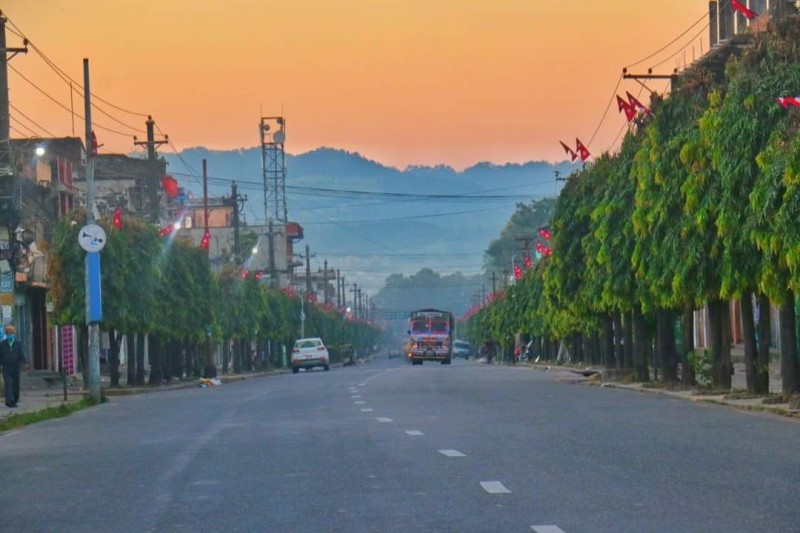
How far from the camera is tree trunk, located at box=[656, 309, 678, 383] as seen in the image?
45.6 m

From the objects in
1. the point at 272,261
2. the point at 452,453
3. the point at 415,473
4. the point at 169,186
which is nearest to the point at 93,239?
the point at 452,453

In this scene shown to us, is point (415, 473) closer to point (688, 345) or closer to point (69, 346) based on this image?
point (688, 345)

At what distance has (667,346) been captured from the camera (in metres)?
46.4

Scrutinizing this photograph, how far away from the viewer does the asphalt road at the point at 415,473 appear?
12508 mm

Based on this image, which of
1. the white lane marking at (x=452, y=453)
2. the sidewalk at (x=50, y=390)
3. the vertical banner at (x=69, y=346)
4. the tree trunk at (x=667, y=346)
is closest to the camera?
the white lane marking at (x=452, y=453)

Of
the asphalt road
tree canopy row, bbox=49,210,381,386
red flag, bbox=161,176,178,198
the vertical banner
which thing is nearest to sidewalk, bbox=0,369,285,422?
tree canopy row, bbox=49,210,381,386

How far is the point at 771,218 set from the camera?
94.8ft

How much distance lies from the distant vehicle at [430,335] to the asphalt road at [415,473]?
90.4m

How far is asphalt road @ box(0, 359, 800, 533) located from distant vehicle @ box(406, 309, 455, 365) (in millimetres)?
90357

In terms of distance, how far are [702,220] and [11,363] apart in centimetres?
1795

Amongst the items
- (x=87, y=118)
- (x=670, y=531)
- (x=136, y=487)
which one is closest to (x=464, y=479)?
(x=136, y=487)

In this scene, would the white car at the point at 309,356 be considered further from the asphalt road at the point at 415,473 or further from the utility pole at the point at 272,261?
the asphalt road at the point at 415,473

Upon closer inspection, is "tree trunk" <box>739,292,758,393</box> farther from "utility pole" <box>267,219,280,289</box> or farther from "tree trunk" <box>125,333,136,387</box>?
"utility pole" <box>267,219,280,289</box>

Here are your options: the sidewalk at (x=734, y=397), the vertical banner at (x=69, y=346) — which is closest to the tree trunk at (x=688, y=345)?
the sidewalk at (x=734, y=397)
